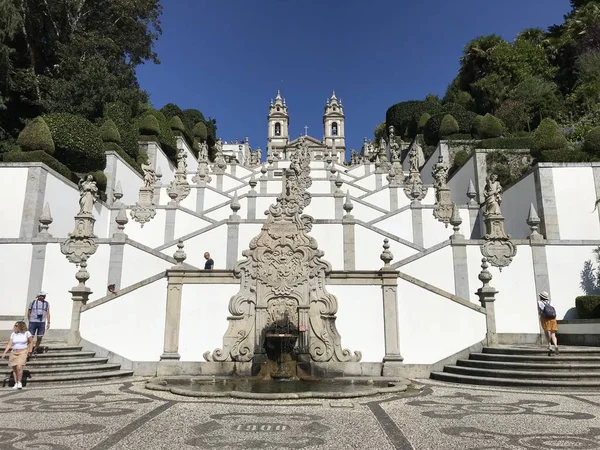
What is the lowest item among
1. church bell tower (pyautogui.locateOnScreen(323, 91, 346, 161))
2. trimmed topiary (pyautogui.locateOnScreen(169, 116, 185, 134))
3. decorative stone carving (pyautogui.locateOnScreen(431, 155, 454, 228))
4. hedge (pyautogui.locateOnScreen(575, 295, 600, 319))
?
hedge (pyautogui.locateOnScreen(575, 295, 600, 319))

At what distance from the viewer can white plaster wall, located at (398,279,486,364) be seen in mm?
10188

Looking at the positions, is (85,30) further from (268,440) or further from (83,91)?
(268,440)

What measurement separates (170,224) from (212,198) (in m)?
5.13

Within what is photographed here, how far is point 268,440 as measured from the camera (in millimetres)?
4527

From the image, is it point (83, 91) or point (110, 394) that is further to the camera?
point (83, 91)

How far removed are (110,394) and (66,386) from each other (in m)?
1.60

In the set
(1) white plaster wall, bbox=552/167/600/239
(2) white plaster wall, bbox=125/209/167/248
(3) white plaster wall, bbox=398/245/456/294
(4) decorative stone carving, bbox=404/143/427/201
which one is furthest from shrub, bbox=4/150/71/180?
(1) white plaster wall, bbox=552/167/600/239

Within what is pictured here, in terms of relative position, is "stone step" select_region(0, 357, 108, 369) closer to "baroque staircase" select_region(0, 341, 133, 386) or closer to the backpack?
"baroque staircase" select_region(0, 341, 133, 386)

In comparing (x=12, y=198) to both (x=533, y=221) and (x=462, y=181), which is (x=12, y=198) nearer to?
(x=533, y=221)

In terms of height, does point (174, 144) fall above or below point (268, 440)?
above

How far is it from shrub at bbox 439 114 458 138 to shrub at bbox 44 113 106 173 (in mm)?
21174

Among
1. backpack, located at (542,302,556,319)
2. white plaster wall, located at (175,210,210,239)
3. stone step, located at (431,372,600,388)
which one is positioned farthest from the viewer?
white plaster wall, located at (175,210,210,239)

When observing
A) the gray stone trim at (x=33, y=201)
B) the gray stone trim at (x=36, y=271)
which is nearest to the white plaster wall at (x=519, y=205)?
the gray stone trim at (x=36, y=271)

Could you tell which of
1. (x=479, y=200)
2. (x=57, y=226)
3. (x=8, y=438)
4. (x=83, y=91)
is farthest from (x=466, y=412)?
(x=83, y=91)
